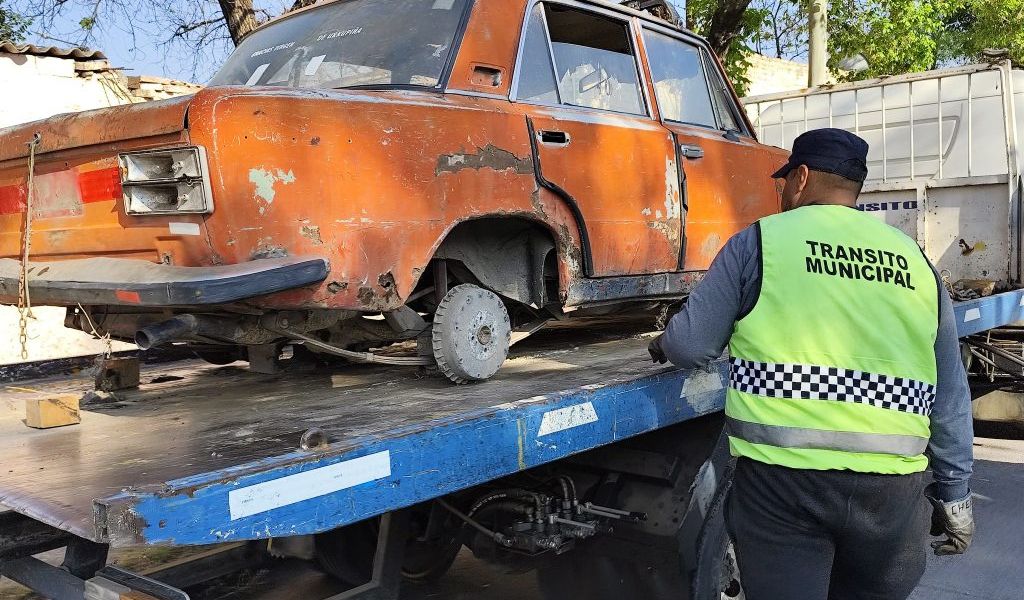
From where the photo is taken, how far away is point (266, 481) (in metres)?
2.14

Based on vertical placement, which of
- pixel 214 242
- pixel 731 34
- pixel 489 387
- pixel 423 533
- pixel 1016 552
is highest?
pixel 731 34

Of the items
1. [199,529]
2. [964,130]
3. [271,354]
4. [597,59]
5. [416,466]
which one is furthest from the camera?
[964,130]

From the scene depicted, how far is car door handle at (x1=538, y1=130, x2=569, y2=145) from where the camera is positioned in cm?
362

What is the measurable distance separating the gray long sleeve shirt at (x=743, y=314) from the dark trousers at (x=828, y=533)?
0.14 m

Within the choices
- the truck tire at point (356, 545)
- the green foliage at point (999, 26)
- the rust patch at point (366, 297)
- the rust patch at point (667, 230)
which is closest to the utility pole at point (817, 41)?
the green foliage at point (999, 26)

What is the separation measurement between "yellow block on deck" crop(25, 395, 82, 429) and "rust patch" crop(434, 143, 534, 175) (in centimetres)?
141

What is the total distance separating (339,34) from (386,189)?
0.96m

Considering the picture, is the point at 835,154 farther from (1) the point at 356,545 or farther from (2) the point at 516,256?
(1) the point at 356,545

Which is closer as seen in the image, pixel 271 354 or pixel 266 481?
pixel 266 481

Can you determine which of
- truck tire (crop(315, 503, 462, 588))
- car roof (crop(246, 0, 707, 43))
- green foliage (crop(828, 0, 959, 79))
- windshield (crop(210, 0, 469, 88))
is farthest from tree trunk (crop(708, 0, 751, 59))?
truck tire (crop(315, 503, 462, 588))

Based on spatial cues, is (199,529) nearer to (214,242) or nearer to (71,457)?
(71,457)

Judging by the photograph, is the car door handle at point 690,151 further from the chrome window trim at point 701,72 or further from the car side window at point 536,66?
the car side window at point 536,66

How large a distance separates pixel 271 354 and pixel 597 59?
1860 mm

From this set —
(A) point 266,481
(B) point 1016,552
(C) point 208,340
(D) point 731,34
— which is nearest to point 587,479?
(C) point 208,340
